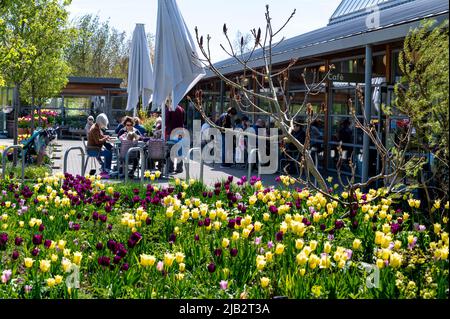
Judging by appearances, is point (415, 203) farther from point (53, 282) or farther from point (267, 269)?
point (53, 282)

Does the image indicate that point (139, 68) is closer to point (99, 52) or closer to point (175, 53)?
point (175, 53)

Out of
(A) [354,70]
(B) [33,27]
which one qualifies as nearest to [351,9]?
(A) [354,70]

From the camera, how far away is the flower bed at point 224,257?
366 centimetres

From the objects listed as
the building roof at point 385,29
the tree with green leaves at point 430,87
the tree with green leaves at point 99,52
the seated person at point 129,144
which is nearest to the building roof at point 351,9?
the building roof at point 385,29

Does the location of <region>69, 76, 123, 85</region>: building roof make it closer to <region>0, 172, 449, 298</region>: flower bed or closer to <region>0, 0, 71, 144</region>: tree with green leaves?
<region>0, 0, 71, 144</region>: tree with green leaves

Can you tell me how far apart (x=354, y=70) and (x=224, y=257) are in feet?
35.0

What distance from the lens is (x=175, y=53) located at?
12.9m

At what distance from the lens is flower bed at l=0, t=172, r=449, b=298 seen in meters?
3.66

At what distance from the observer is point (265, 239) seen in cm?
516

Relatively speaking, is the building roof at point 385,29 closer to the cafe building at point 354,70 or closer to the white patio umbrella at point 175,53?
the cafe building at point 354,70

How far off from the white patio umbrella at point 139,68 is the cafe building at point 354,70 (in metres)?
2.71

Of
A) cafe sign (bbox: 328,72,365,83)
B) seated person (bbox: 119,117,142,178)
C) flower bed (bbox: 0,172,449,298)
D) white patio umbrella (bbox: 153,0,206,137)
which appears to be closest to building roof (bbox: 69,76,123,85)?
seated person (bbox: 119,117,142,178)

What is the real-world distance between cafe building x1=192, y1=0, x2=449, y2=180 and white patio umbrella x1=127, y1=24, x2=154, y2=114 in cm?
271
